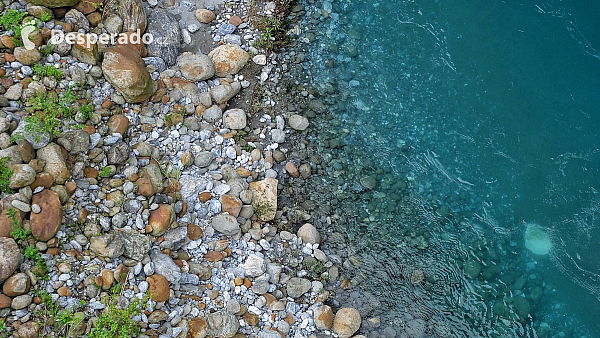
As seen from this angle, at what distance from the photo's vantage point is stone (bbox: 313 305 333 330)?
14.4 feet

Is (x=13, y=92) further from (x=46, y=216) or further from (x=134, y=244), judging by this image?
(x=134, y=244)

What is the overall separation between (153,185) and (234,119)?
115 centimetres

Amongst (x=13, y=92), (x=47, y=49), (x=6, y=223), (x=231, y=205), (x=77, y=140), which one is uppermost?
(x=47, y=49)

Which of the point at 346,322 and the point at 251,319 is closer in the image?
the point at 251,319

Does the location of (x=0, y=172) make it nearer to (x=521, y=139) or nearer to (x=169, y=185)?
(x=169, y=185)

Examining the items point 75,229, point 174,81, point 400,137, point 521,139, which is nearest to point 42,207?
point 75,229

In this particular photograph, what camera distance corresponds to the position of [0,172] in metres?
3.70

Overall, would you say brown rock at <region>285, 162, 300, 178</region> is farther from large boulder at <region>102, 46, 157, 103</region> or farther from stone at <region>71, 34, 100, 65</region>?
stone at <region>71, 34, 100, 65</region>

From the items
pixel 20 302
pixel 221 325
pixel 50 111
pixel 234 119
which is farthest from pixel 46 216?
pixel 234 119

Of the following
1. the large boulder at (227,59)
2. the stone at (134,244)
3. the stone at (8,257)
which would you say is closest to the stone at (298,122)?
the large boulder at (227,59)

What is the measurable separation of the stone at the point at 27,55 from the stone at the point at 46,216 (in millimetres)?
1283

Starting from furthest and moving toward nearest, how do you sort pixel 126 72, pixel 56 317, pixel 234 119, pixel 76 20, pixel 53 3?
pixel 234 119 → pixel 76 20 → pixel 53 3 → pixel 126 72 → pixel 56 317

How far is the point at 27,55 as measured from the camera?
432cm

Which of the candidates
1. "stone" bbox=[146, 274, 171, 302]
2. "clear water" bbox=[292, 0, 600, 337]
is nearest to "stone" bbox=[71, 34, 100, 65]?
"stone" bbox=[146, 274, 171, 302]
